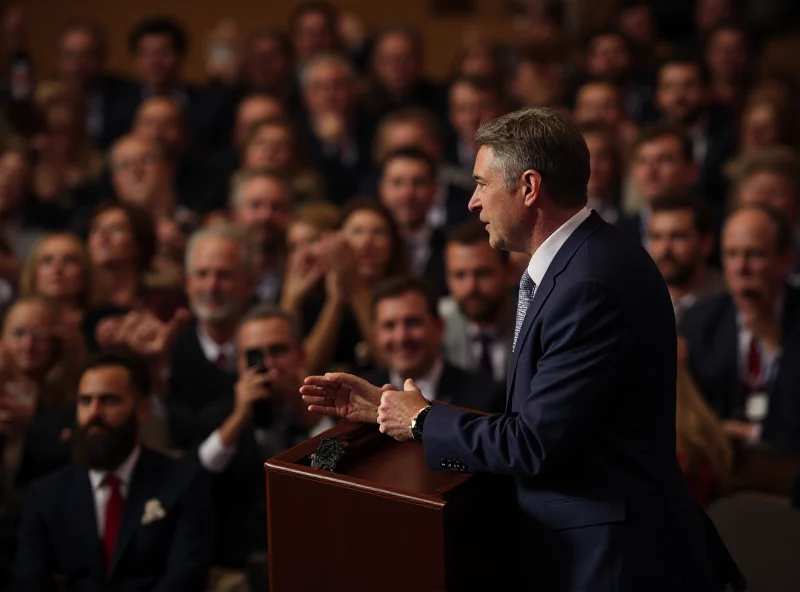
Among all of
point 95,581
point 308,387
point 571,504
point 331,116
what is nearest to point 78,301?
point 95,581

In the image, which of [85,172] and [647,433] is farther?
[85,172]

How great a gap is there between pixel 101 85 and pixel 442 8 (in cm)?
342

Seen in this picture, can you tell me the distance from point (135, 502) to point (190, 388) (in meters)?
1.03

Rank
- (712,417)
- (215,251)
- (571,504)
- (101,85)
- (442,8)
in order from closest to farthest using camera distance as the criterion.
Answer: (571,504) → (712,417) → (215,251) → (101,85) → (442,8)

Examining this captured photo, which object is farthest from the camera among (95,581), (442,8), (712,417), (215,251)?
(442,8)

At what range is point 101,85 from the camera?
7551mm

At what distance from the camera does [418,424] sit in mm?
2320

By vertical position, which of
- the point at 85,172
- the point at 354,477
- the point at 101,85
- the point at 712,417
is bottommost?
the point at 712,417

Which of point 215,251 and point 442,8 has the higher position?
point 442,8

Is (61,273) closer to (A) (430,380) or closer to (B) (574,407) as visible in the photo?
(A) (430,380)

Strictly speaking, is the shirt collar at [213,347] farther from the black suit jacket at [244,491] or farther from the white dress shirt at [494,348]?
the white dress shirt at [494,348]

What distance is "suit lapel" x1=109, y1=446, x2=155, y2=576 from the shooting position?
3.43m

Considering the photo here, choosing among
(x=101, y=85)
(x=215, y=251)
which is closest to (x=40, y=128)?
(x=101, y=85)

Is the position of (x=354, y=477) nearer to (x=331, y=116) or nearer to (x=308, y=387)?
(x=308, y=387)
